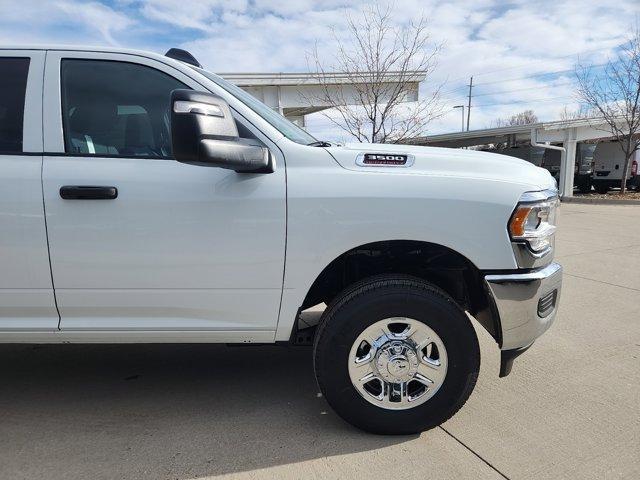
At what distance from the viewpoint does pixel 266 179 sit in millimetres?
2482

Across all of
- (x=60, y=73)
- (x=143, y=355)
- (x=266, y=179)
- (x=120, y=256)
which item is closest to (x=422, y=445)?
(x=266, y=179)

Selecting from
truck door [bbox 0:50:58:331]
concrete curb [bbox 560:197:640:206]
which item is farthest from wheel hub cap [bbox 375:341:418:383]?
concrete curb [bbox 560:197:640:206]

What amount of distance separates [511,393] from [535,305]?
2.87ft

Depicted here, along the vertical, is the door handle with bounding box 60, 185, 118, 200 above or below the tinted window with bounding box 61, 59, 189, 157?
below

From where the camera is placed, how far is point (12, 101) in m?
2.56

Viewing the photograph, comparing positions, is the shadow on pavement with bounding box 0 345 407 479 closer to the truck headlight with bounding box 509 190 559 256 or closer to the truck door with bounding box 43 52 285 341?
the truck door with bounding box 43 52 285 341

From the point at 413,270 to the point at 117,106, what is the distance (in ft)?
6.11

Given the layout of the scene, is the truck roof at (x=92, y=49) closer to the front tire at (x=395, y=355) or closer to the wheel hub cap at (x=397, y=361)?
the front tire at (x=395, y=355)

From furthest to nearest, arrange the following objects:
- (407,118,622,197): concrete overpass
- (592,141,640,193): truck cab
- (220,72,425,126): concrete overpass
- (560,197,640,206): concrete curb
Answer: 1. (592,141,640,193): truck cab
2. (407,118,622,197): concrete overpass
3. (560,197,640,206): concrete curb
4. (220,72,425,126): concrete overpass

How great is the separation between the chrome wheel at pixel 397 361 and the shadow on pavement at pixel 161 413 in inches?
10.2

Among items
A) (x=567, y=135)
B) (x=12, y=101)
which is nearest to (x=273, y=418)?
(x=12, y=101)

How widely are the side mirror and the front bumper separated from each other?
54.8 inches

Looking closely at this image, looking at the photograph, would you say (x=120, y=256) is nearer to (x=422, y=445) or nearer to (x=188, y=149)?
(x=188, y=149)

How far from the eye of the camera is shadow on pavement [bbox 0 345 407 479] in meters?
2.51
